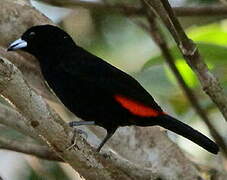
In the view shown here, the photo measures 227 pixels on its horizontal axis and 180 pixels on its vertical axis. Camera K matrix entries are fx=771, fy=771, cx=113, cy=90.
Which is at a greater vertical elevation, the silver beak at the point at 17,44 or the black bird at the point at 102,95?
the silver beak at the point at 17,44

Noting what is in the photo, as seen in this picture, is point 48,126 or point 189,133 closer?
point 48,126

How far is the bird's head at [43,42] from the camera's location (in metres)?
3.70

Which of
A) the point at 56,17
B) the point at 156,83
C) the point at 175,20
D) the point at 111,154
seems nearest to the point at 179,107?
the point at 156,83

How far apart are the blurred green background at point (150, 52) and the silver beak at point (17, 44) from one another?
1.94 feet

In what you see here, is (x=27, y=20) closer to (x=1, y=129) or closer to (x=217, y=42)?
(x=1, y=129)

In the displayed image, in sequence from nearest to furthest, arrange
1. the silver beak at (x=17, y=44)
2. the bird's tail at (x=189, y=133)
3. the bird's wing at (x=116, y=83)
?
the bird's tail at (x=189, y=133) → the bird's wing at (x=116, y=83) → the silver beak at (x=17, y=44)

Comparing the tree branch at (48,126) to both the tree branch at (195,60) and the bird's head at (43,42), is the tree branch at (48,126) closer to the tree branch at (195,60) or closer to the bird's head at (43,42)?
the tree branch at (195,60)

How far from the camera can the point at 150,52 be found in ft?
18.4

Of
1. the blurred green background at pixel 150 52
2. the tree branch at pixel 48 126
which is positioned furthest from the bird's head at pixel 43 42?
the tree branch at pixel 48 126

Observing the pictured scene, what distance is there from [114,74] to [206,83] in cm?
68

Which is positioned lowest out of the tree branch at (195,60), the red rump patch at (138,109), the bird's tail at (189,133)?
the bird's tail at (189,133)

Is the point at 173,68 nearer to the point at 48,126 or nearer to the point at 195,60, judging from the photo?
the point at 195,60

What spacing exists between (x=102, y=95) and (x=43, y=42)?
55 centimetres

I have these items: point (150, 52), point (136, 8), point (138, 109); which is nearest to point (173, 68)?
point (138, 109)
